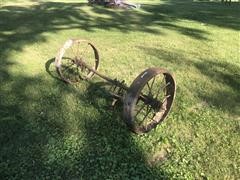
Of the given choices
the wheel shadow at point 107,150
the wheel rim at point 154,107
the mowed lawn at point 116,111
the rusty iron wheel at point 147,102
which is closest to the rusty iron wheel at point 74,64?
the mowed lawn at point 116,111

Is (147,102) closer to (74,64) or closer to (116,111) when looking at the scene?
(116,111)

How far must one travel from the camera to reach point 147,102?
6652mm

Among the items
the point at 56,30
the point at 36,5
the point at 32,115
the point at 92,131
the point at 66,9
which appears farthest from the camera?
the point at 36,5

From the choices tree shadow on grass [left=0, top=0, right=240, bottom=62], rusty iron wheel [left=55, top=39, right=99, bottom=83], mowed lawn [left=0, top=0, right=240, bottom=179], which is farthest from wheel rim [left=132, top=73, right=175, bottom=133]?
tree shadow on grass [left=0, top=0, right=240, bottom=62]

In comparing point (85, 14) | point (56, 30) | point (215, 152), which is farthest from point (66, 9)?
point (215, 152)

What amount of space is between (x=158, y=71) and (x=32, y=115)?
296cm

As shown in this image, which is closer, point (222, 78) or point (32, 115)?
point (32, 115)

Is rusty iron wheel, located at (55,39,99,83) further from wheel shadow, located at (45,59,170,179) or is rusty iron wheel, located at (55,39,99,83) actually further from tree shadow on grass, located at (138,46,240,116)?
tree shadow on grass, located at (138,46,240,116)

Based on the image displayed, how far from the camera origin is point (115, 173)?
228 inches

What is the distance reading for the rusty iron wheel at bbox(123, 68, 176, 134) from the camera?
6.00 metres

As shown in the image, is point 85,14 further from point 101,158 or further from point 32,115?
point 101,158

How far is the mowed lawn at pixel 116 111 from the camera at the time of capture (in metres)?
5.98

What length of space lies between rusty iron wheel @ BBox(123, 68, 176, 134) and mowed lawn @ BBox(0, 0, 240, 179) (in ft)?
0.77

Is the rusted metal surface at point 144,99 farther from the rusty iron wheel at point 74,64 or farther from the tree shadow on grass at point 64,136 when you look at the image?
the tree shadow on grass at point 64,136
